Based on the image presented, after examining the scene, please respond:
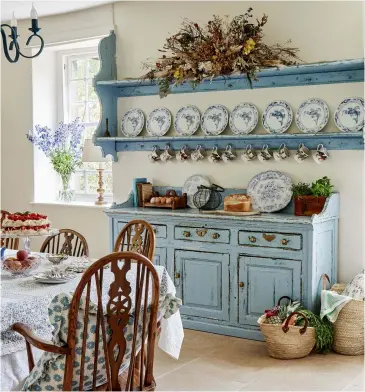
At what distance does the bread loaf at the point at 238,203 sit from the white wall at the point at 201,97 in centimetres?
25

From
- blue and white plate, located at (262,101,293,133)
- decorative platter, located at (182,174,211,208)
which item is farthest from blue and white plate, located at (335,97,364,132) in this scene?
decorative platter, located at (182,174,211,208)

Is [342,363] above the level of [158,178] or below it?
below

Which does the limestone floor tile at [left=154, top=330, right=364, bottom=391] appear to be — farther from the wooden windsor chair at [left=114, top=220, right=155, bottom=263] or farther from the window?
the window

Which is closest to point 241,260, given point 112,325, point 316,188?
point 316,188

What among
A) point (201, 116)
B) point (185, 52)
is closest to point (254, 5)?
point (185, 52)

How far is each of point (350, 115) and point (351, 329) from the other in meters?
1.41

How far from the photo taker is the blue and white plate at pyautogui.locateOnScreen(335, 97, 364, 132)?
171 inches

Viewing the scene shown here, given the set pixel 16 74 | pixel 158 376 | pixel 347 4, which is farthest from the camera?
pixel 16 74

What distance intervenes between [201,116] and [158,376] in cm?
214

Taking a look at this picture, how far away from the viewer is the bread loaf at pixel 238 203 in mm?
4597

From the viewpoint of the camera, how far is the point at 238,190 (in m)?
4.90

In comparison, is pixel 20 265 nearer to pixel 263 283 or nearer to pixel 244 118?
pixel 263 283

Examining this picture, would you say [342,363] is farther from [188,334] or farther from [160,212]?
[160,212]

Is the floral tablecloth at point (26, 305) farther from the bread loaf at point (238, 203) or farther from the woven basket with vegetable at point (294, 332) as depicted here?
the bread loaf at point (238, 203)
